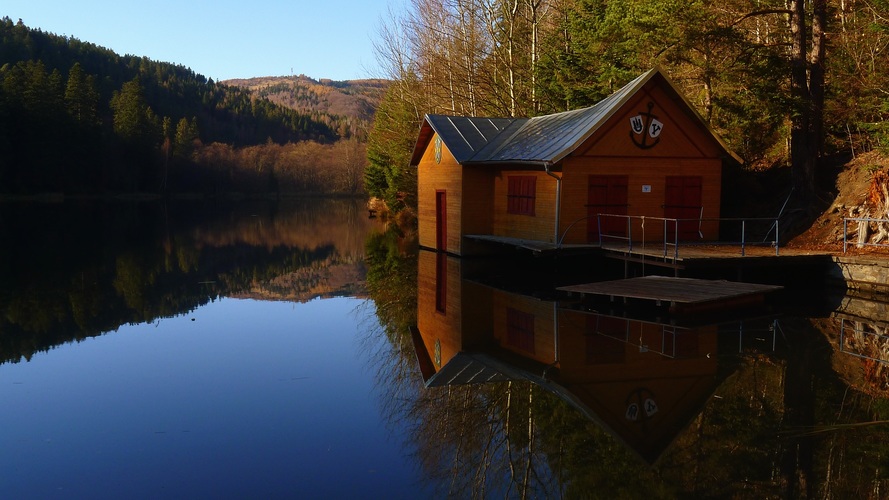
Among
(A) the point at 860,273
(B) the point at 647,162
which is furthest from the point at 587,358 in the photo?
(B) the point at 647,162

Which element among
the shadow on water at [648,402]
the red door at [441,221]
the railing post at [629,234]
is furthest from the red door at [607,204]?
the red door at [441,221]

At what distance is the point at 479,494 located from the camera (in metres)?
6.87

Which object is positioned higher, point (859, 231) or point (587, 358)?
point (859, 231)

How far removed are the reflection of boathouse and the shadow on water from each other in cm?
3

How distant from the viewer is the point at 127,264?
2586 cm

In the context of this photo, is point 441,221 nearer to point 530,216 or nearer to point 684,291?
point 530,216

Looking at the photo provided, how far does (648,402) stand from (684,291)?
686 centimetres

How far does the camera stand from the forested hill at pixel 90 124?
76.5 metres

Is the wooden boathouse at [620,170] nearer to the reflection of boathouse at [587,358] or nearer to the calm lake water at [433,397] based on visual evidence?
the calm lake water at [433,397]

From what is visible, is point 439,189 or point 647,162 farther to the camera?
point 439,189

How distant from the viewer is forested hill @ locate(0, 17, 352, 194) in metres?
76.5

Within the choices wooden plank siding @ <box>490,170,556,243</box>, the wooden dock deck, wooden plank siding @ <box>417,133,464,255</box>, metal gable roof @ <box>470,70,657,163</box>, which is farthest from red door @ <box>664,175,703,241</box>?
wooden plank siding @ <box>417,133,464,255</box>

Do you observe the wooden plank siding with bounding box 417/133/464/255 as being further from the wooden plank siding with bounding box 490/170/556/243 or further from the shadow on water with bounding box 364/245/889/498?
the shadow on water with bounding box 364/245/889/498

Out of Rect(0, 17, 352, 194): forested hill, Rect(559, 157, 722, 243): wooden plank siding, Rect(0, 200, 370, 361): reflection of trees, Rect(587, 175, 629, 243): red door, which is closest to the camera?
Rect(0, 200, 370, 361): reflection of trees
